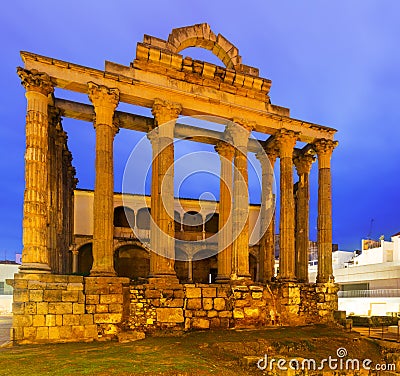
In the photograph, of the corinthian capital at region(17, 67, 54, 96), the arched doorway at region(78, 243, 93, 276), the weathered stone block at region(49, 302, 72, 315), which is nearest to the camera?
the weathered stone block at region(49, 302, 72, 315)

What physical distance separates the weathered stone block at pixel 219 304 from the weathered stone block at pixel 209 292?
21 cm

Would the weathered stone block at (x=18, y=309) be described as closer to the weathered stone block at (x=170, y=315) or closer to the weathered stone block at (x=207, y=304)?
the weathered stone block at (x=170, y=315)

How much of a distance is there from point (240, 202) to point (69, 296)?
23.7 feet

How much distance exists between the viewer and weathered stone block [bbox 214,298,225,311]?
13453mm

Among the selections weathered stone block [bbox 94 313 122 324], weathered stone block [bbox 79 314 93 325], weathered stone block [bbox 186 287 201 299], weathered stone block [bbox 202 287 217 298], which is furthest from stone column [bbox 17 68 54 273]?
weathered stone block [bbox 202 287 217 298]

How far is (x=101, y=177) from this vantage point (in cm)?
1266

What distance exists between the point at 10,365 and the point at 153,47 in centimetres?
1103

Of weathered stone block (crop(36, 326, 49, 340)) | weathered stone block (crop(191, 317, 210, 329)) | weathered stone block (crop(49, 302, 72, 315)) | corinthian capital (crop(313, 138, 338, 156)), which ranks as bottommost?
weathered stone block (crop(191, 317, 210, 329))

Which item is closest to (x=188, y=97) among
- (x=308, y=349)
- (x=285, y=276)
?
(x=285, y=276)

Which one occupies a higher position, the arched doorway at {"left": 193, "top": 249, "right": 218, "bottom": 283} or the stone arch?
the stone arch

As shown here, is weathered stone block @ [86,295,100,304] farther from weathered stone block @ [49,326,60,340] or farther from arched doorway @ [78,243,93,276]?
arched doorway @ [78,243,93,276]

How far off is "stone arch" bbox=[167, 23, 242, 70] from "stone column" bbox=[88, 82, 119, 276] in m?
3.37

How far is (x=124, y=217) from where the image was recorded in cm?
2578

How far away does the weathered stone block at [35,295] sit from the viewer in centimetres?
1098
